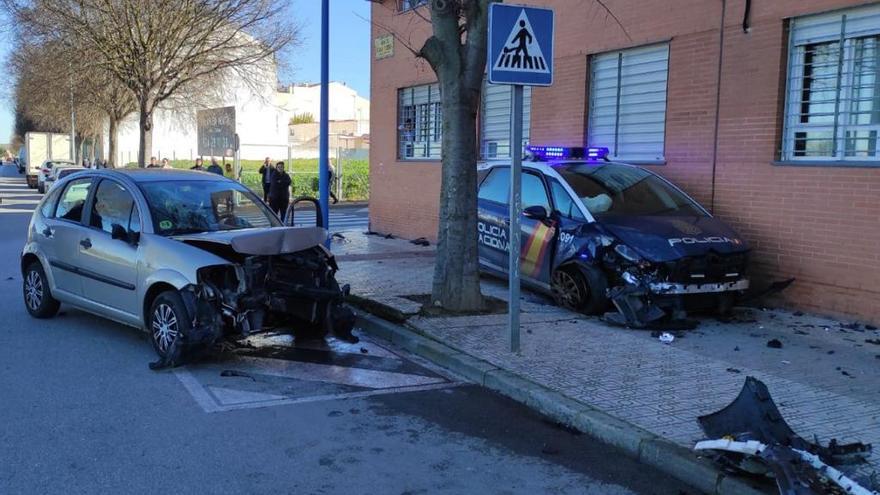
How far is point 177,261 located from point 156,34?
17.6 m

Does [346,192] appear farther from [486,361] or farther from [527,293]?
[486,361]

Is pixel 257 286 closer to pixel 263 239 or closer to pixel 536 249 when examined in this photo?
pixel 263 239

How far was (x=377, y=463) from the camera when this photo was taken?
437 cm

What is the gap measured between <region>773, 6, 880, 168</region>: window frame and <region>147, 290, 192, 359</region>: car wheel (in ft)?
21.5

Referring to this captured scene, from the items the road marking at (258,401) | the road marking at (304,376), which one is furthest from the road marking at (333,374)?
the road marking at (258,401)

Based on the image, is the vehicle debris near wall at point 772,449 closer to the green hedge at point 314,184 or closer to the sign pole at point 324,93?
the sign pole at point 324,93

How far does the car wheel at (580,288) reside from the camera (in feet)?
25.7

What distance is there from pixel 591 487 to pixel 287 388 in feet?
8.64

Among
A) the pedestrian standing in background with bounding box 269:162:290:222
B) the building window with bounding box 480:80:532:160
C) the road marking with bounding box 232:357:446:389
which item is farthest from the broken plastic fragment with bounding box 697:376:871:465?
the pedestrian standing in background with bounding box 269:162:290:222

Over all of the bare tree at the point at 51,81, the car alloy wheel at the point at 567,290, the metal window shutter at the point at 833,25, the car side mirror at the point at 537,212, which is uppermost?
the bare tree at the point at 51,81

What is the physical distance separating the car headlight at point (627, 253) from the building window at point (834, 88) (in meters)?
2.49

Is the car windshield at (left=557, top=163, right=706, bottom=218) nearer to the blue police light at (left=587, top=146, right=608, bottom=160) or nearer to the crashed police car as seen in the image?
the crashed police car

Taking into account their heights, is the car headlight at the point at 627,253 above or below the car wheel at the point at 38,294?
above

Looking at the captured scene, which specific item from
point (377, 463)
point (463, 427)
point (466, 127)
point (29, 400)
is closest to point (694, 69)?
point (466, 127)
